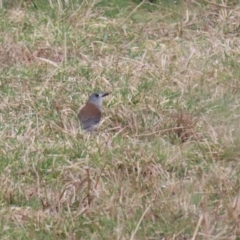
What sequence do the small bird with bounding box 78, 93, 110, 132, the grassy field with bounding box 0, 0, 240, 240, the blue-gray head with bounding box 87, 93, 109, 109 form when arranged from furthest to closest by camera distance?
the blue-gray head with bounding box 87, 93, 109, 109 → the small bird with bounding box 78, 93, 110, 132 → the grassy field with bounding box 0, 0, 240, 240

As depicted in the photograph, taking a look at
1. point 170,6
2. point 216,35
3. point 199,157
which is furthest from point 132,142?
point 170,6

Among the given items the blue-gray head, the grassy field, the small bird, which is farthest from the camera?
the blue-gray head

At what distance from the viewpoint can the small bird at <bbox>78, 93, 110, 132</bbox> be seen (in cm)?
717

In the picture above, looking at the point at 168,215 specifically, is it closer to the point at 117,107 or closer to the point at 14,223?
the point at 14,223

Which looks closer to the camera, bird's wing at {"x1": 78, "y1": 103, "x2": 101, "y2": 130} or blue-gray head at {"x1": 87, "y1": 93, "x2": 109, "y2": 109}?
bird's wing at {"x1": 78, "y1": 103, "x2": 101, "y2": 130}

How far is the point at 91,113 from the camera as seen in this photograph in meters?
7.21

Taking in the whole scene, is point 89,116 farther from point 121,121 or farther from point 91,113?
point 121,121

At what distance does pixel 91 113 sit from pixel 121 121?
1.09 ft

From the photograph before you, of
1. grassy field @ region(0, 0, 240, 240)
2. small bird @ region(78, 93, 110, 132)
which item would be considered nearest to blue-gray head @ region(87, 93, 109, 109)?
small bird @ region(78, 93, 110, 132)

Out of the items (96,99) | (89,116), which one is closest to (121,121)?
(96,99)

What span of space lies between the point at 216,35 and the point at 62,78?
1.78 metres

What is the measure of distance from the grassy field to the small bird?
67 millimetres

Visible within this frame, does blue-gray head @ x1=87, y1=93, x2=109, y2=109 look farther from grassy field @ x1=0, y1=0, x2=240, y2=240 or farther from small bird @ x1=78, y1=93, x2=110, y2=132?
grassy field @ x1=0, y1=0, x2=240, y2=240

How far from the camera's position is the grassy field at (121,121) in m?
5.71
